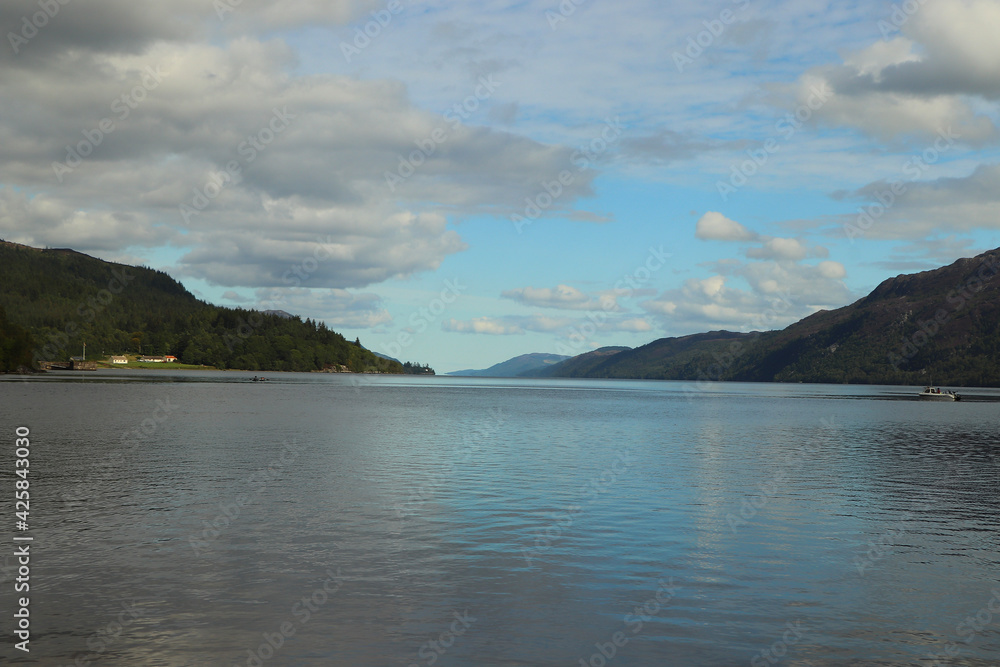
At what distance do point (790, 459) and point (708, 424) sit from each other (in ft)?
145

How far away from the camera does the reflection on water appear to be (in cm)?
1816

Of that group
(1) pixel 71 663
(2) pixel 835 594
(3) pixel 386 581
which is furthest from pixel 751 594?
(1) pixel 71 663

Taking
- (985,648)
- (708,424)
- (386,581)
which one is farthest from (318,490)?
(708,424)

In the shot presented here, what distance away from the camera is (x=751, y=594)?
888 inches

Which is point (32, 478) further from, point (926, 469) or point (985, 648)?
point (926, 469)

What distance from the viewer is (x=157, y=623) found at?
61.8 feet

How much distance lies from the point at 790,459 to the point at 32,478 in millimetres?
54678

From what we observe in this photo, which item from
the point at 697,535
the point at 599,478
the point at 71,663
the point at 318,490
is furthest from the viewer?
the point at 599,478

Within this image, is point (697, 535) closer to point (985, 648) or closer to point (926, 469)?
point (985, 648)

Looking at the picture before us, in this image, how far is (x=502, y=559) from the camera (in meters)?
26.4

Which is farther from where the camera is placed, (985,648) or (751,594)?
(751,594)

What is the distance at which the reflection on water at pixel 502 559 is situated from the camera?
59.6 feet

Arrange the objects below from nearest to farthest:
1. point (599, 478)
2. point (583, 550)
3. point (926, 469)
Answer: point (583, 550)
point (599, 478)
point (926, 469)

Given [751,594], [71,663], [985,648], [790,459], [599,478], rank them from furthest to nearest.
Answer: [790,459] → [599,478] → [751,594] → [985,648] → [71,663]
